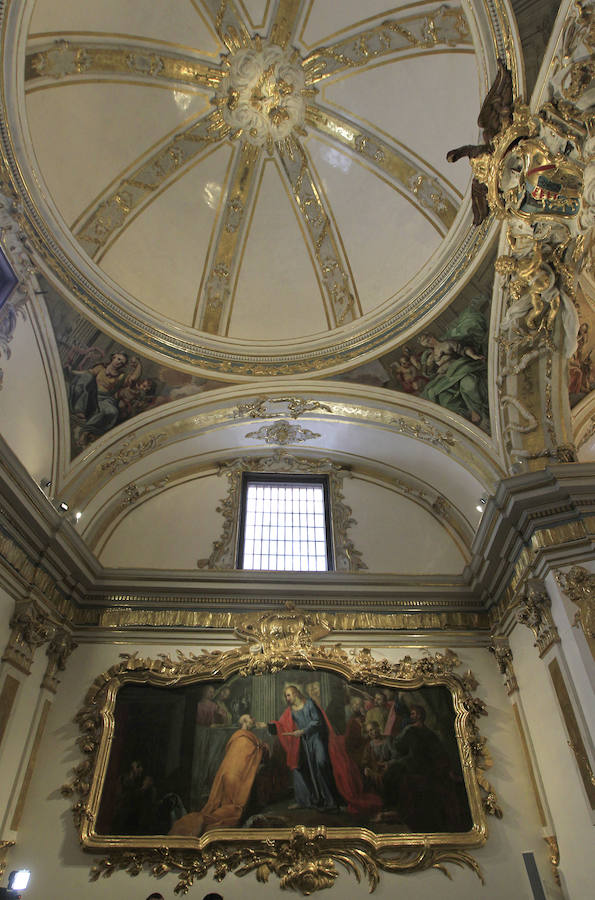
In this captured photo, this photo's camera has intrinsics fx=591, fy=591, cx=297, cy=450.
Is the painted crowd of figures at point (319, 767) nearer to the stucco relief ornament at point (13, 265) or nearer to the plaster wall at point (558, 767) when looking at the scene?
the plaster wall at point (558, 767)

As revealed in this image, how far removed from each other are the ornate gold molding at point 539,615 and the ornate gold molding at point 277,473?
12.3ft

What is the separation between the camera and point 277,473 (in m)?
13.5

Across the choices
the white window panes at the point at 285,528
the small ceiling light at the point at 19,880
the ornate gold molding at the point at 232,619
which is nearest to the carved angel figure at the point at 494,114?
the white window panes at the point at 285,528

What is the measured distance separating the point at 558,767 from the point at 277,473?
7.71 metres

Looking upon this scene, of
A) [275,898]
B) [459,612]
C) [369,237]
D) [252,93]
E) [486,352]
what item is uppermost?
[252,93]

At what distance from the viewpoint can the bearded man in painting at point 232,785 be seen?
886 centimetres

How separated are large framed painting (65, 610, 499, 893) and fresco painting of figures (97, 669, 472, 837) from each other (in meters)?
0.02

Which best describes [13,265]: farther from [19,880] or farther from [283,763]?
[283,763]

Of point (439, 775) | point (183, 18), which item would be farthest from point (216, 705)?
point (183, 18)

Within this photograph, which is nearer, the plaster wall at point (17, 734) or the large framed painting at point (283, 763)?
the plaster wall at point (17, 734)

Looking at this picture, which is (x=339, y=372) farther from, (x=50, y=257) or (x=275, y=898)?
(x=275, y=898)

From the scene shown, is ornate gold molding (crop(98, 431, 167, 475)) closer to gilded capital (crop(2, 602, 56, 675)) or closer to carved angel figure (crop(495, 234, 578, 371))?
gilded capital (crop(2, 602, 56, 675))

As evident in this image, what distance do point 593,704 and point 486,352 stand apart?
19.7 ft

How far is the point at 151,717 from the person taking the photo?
982 centimetres
